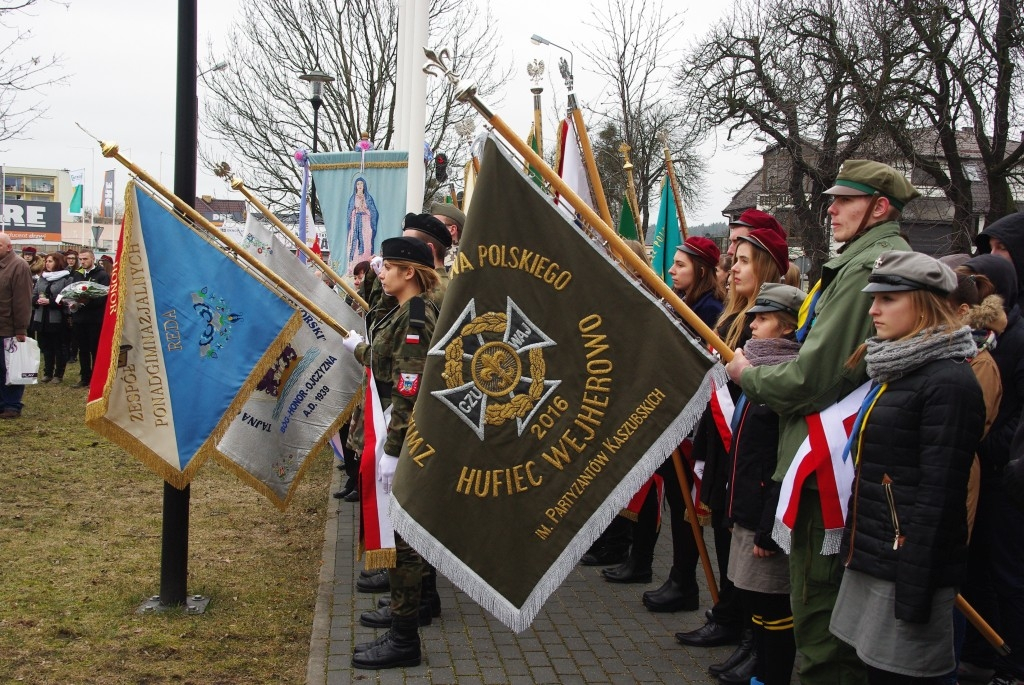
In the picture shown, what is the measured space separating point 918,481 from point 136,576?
15.1ft

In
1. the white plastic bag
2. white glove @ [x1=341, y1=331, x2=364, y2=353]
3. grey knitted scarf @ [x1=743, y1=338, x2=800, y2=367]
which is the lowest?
the white plastic bag

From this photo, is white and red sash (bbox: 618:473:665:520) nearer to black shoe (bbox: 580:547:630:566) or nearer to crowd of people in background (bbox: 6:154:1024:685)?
crowd of people in background (bbox: 6:154:1024:685)

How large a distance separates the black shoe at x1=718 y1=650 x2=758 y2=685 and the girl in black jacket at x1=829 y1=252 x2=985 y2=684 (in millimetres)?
1302

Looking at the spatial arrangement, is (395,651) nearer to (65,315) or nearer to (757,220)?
(757,220)

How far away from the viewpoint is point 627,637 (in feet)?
16.4

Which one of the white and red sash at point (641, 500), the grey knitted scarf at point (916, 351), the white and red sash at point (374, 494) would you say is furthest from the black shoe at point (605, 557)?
the grey knitted scarf at point (916, 351)

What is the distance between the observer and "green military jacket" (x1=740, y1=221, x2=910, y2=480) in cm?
329

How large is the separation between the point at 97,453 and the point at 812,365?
323 inches

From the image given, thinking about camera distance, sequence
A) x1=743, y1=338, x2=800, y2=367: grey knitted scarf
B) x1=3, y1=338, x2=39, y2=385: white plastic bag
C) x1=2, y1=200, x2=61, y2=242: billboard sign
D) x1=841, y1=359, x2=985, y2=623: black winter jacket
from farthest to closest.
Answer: x1=2, y1=200, x2=61, y2=242: billboard sign → x1=3, y1=338, x2=39, y2=385: white plastic bag → x1=743, y1=338, x2=800, y2=367: grey knitted scarf → x1=841, y1=359, x2=985, y2=623: black winter jacket

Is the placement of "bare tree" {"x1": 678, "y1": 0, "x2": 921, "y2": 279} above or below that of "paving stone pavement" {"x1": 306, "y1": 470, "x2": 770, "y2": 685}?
above

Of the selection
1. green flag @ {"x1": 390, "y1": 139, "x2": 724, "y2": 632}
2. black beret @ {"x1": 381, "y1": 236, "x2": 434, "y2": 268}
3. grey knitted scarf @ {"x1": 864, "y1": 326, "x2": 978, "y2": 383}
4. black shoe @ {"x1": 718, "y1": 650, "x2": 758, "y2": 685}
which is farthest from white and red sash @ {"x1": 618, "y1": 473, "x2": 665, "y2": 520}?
grey knitted scarf @ {"x1": 864, "y1": 326, "x2": 978, "y2": 383}

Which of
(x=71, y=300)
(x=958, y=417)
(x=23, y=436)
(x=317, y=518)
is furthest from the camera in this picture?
(x=71, y=300)

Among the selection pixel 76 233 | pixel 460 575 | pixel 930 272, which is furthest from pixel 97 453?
pixel 76 233

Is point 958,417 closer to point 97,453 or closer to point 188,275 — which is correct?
point 188,275
